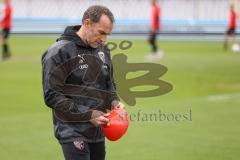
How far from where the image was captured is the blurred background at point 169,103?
10.5 meters

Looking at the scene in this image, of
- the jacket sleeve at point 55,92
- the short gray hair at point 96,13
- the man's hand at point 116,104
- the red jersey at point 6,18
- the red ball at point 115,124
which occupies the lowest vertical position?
the red jersey at point 6,18

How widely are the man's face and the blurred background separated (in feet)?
14.0

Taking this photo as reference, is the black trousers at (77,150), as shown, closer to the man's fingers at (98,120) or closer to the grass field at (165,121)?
the man's fingers at (98,120)

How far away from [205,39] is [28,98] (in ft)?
76.8

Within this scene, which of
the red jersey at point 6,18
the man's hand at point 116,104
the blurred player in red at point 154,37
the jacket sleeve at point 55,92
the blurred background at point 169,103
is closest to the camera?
the jacket sleeve at point 55,92

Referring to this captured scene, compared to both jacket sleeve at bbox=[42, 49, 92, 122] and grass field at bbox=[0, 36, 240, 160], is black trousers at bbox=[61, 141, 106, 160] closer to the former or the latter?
jacket sleeve at bbox=[42, 49, 92, 122]

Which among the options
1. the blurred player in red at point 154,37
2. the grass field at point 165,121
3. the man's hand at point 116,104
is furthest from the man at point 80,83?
the blurred player in red at point 154,37

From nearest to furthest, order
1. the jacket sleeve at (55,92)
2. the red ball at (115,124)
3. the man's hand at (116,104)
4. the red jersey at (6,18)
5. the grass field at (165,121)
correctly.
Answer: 1. the jacket sleeve at (55,92)
2. the red ball at (115,124)
3. the man's hand at (116,104)
4. the grass field at (165,121)
5. the red jersey at (6,18)

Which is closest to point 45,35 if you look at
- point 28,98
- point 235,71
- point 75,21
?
point 75,21

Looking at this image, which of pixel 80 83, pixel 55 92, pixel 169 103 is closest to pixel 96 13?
pixel 80 83

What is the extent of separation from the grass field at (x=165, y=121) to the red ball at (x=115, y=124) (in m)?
3.72

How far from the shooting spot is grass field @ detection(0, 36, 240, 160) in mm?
10258

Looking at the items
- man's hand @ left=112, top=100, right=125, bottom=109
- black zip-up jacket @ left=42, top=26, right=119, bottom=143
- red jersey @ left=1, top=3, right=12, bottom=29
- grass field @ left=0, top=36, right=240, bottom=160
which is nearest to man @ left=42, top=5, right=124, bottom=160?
black zip-up jacket @ left=42, top=26, right=119, bottom=143

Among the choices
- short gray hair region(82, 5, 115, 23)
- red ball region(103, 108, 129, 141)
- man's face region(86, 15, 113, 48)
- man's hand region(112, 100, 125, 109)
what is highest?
short gray hair region(82, 5, 115, 23)
